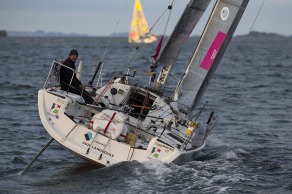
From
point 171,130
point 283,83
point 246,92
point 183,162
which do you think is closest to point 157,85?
point 171,130

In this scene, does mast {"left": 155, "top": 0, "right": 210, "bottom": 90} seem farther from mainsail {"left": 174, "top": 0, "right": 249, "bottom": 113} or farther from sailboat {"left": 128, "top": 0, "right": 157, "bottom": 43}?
sailboat {"left": 128, "top": 0, "right": 157, "bottom": 43}

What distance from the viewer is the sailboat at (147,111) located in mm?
12086

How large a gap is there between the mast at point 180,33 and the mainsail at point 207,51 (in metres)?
0.44

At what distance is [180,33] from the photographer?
14906 millimetres

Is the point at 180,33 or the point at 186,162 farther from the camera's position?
the point at 180,33

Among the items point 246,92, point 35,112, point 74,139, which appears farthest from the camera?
point 246,92

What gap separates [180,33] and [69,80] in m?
3.16

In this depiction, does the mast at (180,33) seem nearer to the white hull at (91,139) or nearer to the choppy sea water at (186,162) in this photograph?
the choppy sea water at (186,162)

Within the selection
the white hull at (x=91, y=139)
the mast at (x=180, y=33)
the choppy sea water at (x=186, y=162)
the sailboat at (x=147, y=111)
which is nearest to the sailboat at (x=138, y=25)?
the choppy sea water at (x=186, y=162)

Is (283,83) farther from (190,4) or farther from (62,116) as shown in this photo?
(62,116)

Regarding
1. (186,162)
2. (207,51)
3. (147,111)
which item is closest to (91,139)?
(186,162)

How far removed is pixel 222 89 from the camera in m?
28.3

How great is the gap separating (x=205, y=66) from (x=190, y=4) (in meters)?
1.52

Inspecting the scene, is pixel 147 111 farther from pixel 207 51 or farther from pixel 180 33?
pixel 207 51
